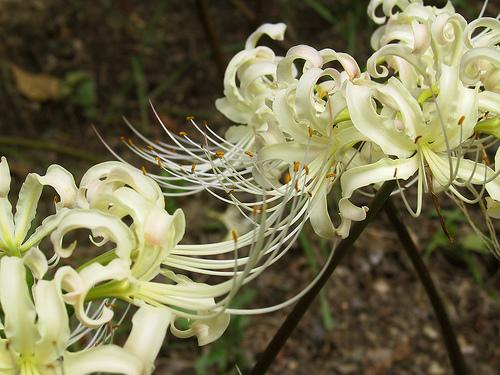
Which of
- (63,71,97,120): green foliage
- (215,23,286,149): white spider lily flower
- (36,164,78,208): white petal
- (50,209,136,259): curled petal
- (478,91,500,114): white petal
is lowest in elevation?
(63,71,97,120): green foliage

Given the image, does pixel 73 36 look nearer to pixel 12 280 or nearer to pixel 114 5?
pixel 114 5

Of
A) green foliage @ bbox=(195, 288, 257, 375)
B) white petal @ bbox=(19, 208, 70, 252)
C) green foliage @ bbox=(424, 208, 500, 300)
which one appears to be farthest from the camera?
green foliage @ bbox=(424, 208, 500, 300)

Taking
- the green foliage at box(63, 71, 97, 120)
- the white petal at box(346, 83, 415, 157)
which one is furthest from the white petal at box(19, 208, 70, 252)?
the green foliage at box(63, 71, 97, 120)

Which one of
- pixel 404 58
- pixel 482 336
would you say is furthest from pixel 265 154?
pixel 482 336

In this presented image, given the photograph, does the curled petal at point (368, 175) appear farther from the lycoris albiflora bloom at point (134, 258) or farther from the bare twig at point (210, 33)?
the bare twig at point (210, 33)

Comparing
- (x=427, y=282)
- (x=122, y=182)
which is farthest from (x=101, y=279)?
(x=427, y=282)

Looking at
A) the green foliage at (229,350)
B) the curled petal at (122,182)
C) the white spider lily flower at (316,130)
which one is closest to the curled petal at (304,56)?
the white spider lily flower at (316,130)

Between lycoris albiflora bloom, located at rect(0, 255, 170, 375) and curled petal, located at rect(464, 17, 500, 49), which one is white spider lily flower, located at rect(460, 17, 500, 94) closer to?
curled petal, located at rect(464, 17, 500, 49)

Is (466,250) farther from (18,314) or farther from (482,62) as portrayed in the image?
(18,314)
